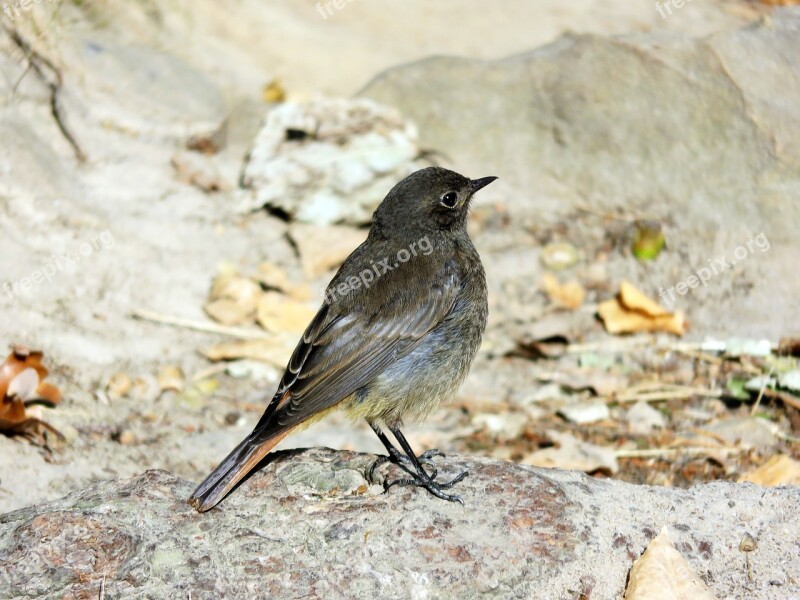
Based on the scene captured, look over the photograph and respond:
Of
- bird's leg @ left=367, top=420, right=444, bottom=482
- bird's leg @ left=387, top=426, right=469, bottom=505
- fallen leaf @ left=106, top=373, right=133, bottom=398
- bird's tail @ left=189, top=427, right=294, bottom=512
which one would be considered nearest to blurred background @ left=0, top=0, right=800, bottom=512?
fallen leaf @ left=106, top=373, right=133, bottom=398

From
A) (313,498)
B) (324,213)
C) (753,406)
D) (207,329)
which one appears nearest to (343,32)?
(324,213)

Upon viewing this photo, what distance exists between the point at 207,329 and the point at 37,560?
3.50 metres

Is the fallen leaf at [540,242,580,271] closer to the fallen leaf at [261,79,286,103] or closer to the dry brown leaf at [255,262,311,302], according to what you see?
the dry brown leaf at [255,262,311,302]

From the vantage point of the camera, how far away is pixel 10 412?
4926mm

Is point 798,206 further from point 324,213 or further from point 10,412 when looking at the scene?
point 10,412

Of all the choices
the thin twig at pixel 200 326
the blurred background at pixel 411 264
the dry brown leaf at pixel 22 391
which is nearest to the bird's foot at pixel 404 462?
the blurred background at pixel 411 264

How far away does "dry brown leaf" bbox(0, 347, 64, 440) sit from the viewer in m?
4.93

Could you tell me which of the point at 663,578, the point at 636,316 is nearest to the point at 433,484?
the point at 663,578

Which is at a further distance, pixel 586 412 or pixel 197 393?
pixel 197 393

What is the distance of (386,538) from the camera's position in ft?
11.7

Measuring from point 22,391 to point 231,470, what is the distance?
73.4 inches

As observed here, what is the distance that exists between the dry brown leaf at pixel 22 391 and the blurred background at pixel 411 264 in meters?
0.02

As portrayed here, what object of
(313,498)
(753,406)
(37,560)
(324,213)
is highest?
(37,560)

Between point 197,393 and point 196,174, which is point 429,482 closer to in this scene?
point 197,393
